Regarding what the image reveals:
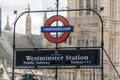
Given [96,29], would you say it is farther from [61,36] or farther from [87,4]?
[61,36]

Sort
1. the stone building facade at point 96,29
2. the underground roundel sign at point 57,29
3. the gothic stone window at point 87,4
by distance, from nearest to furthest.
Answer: the underground roundel sign at point 57,29 < the stone building facade at point 96,29 < the gothic stone window at point 87,4

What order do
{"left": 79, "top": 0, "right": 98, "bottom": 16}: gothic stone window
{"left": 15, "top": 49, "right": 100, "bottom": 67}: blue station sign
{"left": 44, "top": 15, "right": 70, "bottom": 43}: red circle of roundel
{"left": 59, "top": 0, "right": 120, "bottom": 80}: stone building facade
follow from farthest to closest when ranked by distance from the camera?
{"left": 79, "top": 0, "right": 98, "bottom": 16}: gothic stone window → {"left": 59, "top": 0, "right": 120, "bottom": 80}: stone building facade → {"left": 44, "top": 15, "right": 70, "bottom": 43}: red circle of roundel → {"left": 15, "top": 49, "right": 100, "bottom": 67}: blue station sign

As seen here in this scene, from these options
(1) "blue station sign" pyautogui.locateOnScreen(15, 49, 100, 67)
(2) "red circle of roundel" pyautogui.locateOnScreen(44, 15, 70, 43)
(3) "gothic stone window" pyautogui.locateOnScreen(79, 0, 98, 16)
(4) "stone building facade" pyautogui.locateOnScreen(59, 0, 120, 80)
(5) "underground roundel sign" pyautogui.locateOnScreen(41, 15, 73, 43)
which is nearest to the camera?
(1) "blue station sign" pyautogui.locateOnScreen(15, 49, 100, 67)

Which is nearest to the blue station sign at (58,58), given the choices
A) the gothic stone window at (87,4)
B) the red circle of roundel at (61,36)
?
the red circle of roundel at (61,36)

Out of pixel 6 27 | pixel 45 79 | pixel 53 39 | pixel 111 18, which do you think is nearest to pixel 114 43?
pixel 111 18

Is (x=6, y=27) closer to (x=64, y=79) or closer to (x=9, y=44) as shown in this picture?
(x=9, y=44)

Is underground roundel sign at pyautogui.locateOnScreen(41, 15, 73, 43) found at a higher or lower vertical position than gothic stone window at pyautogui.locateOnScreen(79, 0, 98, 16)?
lower

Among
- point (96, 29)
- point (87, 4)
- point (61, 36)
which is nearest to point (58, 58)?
point (61, 36)

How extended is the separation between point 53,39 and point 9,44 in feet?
254

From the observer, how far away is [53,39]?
26688 millimetres

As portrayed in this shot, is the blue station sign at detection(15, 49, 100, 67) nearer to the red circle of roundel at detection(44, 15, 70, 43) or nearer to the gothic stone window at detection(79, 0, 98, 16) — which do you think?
the red circle of roundel at detection(44, 15, 70, 43)

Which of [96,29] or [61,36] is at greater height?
[61,36]

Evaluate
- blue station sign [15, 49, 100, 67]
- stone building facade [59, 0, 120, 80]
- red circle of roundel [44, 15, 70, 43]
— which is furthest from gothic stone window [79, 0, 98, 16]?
blue station sign [15, 49, 100, 67]

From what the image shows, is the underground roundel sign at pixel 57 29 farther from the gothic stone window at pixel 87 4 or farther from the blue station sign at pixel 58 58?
the gothic stone window at pixel 87 4
